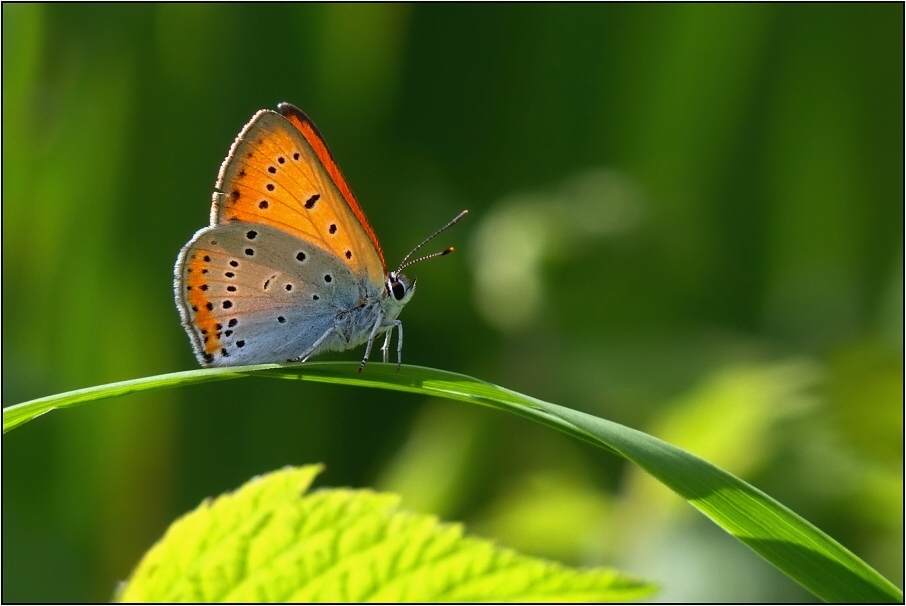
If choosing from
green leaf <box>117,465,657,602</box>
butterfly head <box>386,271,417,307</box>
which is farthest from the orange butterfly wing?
green leaf <box>117,465,657,602</box>

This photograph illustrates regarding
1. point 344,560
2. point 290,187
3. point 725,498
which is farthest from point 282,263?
point 725,498

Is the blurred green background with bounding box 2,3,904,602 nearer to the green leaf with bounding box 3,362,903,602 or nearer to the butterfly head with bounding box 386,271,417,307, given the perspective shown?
the butterfly head with bounding box 386,271,417,307

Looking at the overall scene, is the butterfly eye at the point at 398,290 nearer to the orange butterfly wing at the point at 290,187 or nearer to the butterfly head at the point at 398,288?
the butterfly head at the point at 398,288

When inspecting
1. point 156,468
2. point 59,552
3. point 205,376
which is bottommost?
point 59,552

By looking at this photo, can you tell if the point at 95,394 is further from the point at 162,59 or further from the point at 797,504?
the point at 162,59

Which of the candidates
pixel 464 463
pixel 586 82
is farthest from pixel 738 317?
pixel 464 463

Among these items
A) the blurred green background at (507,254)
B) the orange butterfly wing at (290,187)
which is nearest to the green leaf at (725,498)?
the orange butterfly wing at (290,187)
